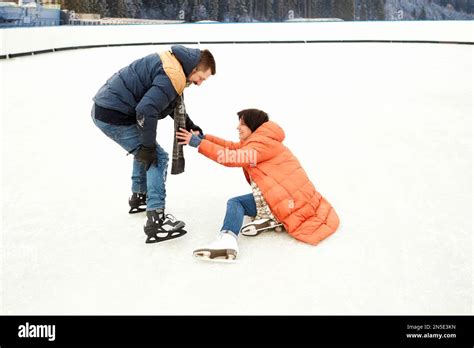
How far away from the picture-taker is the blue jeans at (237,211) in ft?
9.23

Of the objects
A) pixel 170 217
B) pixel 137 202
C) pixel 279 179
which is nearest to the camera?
pixel 279 179

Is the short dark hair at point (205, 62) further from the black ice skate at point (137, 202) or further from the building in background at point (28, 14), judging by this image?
the building in background at point (28, 14)

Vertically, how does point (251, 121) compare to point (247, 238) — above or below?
above

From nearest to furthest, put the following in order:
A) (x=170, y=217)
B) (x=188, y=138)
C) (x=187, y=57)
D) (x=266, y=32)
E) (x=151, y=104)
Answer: (x=151, y=104) → (x=187, y=57) → (x=188, y=138) → (x=170, y=217) → (x=266, y=32)

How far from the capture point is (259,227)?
9.87 feet

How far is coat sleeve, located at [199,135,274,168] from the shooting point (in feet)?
9.45

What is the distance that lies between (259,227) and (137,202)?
2.83 ft

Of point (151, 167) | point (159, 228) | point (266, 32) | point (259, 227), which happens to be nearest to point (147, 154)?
point (151, 167)

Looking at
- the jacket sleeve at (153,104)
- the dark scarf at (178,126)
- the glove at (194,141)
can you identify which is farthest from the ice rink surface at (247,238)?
the jacket sleeve at (153,104)

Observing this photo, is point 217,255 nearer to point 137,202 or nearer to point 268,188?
point 268,188

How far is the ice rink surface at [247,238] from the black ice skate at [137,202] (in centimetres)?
9

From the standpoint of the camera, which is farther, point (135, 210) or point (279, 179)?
point (135, 210)

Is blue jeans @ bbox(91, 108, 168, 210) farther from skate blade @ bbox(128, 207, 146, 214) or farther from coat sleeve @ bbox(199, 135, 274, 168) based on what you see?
skate blade @ bbox(128, 207, 146, 214)

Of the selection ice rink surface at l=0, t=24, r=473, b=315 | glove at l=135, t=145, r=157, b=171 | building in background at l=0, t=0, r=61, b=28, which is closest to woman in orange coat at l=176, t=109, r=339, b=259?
ice rink surface at l=0, t=24, r=473, b=315
